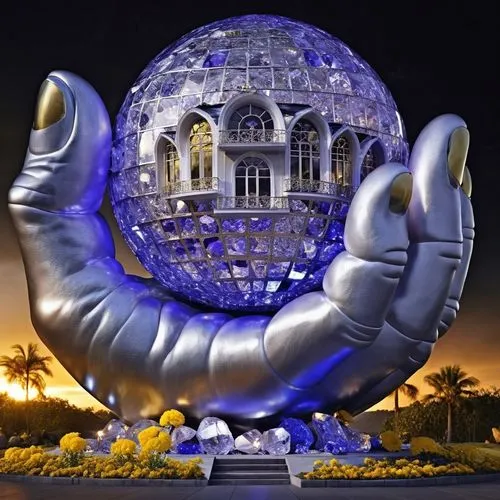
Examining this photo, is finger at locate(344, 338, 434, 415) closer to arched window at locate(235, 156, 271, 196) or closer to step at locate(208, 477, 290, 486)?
step at locate(208, 477, 290, 486)

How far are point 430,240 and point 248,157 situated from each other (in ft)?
14.8


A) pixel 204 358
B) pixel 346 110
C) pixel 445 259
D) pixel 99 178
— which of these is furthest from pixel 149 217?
pixel 445 259

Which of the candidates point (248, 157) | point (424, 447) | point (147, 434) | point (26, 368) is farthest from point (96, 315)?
point (26, 368)

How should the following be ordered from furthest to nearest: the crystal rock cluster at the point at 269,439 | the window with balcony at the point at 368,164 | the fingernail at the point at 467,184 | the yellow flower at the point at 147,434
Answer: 1. the fingernail at the point at 467,184
2. the window with balcony at the point at 368,164
3. the crystal rock cluster at the point at 269,439
4. the yellow flower at the point at 147,434

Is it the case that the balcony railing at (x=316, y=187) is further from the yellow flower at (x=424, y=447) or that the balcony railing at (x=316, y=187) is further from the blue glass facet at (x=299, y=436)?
the yellow flower at (x=424, y=447)

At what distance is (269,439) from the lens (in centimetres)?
2420

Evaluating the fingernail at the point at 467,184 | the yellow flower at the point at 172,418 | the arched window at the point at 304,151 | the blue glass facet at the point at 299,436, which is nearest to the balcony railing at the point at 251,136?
the arched window at the point at 304,151

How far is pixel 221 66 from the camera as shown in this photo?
25578mm

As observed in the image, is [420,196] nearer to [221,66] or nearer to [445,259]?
[445,259]

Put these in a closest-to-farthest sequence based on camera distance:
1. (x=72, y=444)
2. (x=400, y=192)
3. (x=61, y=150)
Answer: (x=72, y=444) → (x=400, y=192) → (x=61, y=150)

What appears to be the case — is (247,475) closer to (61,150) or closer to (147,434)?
(147,434)

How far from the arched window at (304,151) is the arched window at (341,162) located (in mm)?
473

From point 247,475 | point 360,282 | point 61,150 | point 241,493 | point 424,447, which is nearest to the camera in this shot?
point 241,493

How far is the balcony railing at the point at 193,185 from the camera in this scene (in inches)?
971
